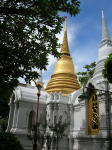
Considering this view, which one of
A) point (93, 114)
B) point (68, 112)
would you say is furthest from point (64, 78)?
point (93, 114)

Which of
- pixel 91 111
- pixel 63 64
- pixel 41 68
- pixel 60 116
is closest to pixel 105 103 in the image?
pixel 91 111

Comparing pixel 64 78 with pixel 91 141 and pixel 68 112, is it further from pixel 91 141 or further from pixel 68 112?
pixel 91 141

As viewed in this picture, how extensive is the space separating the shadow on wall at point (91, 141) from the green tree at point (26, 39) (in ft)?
35.7

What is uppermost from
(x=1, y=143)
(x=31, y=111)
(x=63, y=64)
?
(x=63, y=64)

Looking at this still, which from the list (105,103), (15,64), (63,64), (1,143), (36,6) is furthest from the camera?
(63,64)

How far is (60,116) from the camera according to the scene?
2494 centimetres

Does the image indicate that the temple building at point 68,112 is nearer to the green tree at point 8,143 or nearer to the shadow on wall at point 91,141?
the shadow on wall at point 91,141

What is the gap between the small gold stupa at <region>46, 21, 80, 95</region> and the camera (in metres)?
29.3

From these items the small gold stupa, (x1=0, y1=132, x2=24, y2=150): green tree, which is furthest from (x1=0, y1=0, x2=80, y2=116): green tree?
the small gold stupa

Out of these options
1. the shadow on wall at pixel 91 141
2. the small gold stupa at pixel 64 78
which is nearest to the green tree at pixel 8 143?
the shadow on wall at pixel 91 141

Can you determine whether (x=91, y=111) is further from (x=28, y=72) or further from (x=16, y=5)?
(x=16, y=5)

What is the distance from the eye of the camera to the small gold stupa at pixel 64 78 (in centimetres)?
2928

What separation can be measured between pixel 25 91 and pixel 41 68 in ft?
62.2

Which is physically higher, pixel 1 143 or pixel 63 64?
pixel 63 64
